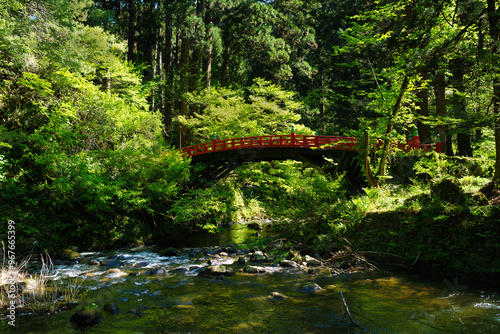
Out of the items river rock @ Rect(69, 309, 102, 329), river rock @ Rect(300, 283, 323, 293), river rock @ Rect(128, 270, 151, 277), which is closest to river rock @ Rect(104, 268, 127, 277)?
river rock @ Rect(128, 270, 151, 277)

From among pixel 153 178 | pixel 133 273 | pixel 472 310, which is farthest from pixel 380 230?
pixel 153 178

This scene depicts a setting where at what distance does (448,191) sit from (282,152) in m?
8.58

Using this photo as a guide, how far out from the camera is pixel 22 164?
11.1 meters

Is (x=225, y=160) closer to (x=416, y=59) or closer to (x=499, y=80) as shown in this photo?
(x=416, y=59)

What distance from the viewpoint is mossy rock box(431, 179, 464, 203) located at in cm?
753

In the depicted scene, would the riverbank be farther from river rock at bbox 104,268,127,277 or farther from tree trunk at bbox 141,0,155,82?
tree trunk at bbox 141,0,155,82

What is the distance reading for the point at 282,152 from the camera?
1553cm

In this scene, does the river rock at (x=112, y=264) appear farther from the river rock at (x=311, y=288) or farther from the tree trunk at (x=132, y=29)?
the tree trunk at (x=132, y=29)

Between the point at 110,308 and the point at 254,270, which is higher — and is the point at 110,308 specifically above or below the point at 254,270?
above

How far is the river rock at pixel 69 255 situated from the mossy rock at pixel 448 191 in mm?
11114

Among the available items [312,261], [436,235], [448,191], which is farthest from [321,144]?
[436,235]

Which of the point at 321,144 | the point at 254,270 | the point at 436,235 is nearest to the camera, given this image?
the point at 436,235

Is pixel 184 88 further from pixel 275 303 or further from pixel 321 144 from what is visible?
pixel 275 303

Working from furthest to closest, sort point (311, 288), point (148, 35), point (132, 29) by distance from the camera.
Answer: point (148, 35) < point (132, 29) < point (311, 288)
